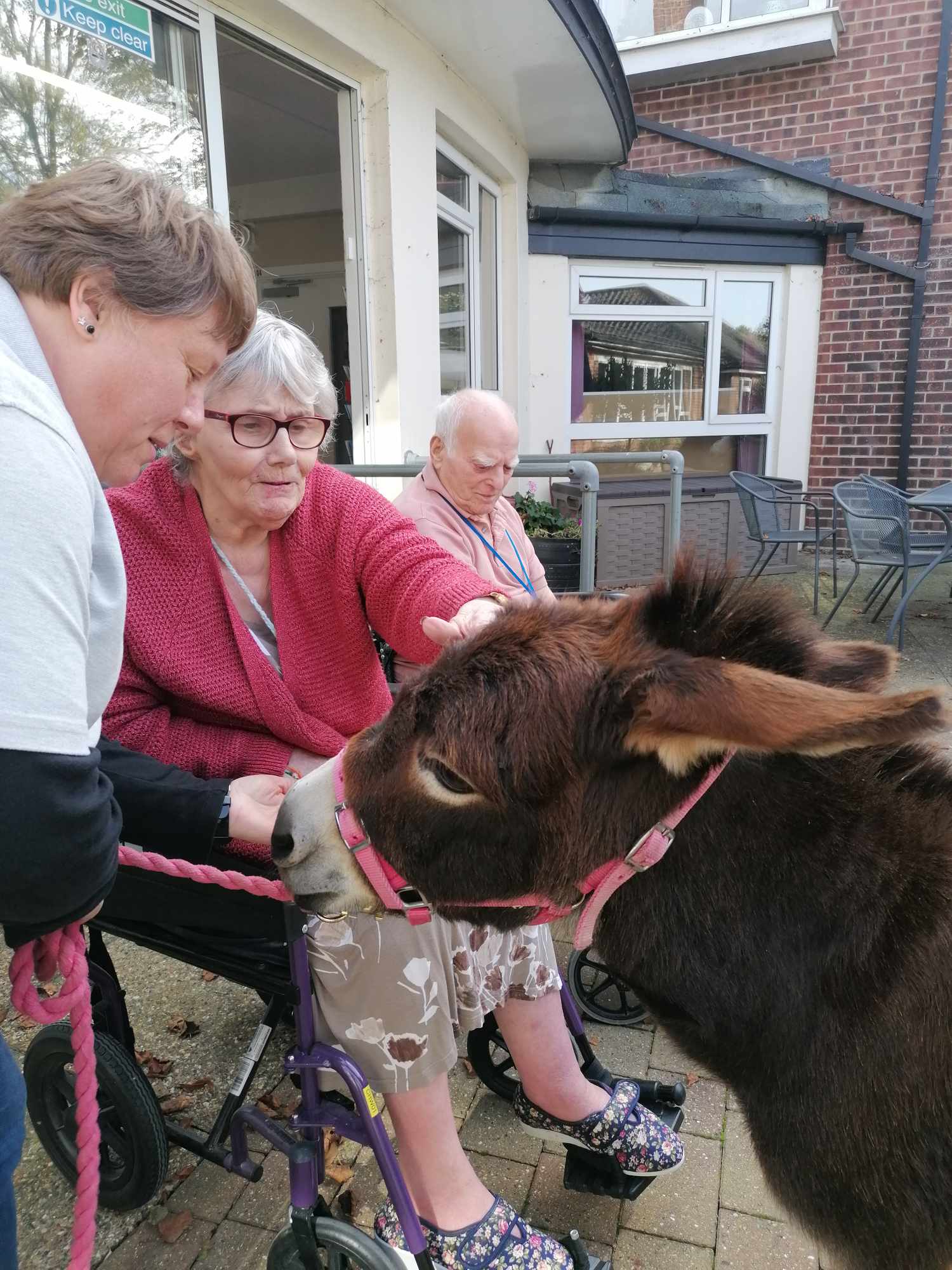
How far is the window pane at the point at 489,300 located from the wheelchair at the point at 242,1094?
7.07 metres

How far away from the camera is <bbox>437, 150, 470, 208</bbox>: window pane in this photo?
22.1ft

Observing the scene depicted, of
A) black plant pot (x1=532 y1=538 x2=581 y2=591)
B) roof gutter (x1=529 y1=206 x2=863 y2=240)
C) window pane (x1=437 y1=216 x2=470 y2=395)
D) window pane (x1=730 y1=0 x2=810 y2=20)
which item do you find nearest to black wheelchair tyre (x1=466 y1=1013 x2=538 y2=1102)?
black plant pot (x1=532 y1=538 x2=581 y2=591)

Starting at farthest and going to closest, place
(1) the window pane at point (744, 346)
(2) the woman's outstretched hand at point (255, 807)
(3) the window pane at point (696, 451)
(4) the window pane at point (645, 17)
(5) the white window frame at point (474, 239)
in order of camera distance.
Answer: (4) the window pane at point (645, 17)
(1) the window pane at point (744, 346)
(3) the window pane at point (696, 451)
(5) the white window frame at point (474, 239)
(2) the woman's outstretched hand at point (255, 807)

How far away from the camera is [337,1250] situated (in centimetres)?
179

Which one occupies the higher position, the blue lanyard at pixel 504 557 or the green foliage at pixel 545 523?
the blue lanyard at pixel 504 557

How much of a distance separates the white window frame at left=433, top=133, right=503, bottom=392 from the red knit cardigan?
5.26 m

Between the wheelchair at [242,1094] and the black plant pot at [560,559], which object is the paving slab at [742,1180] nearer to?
the wheelchair at [242,1094]

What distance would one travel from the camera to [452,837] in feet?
4.83

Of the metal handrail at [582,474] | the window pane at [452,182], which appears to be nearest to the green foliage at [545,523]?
the metal handrail at [582,474]

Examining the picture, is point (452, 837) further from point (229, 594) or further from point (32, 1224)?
point (32, 1224)

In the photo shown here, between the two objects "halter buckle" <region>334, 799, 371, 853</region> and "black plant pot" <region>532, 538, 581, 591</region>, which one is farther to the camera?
"black plant pot" <region>532, 538, 581, 591</region>

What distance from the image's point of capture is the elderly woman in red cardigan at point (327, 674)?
1.86 metres

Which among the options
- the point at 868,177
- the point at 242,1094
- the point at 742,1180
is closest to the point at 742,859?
the point at 242,1094

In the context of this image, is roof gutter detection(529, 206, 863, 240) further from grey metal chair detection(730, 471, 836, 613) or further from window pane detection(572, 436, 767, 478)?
grey metal chair detection(730, 471, 836, 613)
